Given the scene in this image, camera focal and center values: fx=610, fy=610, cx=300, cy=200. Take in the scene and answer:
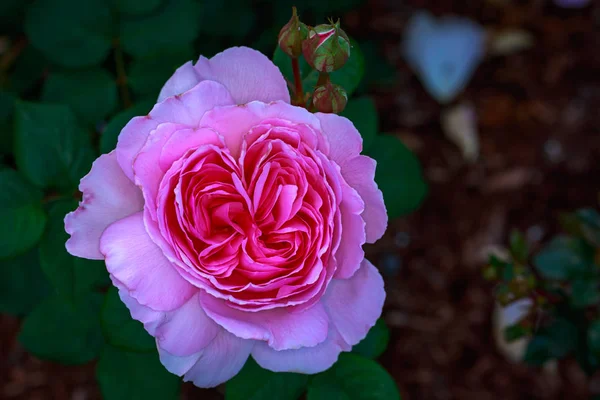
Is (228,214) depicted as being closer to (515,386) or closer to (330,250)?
(330,250)

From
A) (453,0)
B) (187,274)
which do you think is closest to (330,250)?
(187,274)

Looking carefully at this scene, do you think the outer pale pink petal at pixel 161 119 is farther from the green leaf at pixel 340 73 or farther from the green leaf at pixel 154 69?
the green leaf at pixel 154 69

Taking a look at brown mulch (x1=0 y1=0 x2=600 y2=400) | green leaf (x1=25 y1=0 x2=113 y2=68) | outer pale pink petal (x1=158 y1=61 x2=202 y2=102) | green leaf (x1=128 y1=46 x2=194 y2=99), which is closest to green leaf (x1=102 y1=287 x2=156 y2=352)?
outer pale pink petal (x1=158 y1=61 x2=202 y2=102)

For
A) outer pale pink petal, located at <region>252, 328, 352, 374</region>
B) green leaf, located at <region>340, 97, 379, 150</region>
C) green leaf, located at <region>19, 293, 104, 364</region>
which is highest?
green leaf, located at <region>340, 97, 379, 150</region>

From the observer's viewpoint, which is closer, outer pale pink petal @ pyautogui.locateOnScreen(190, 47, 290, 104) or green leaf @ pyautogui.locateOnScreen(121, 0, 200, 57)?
outer pale pink petal @ pyautogui.locateOnScreen(190, 47, 290, 104)

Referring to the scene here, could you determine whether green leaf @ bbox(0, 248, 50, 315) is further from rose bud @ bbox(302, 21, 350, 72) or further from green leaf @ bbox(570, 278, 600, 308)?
green leaf @ bbox(570, 278, 600, 308)

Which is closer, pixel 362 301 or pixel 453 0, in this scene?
pixel 362 301
